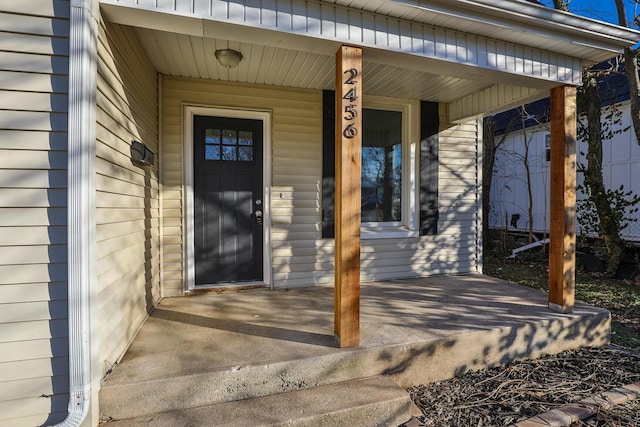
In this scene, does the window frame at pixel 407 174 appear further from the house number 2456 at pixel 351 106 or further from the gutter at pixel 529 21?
the house number 2456 at pixel 351 106

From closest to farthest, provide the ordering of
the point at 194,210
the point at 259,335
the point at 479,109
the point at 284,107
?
the point at 259,335
the point at 194,210
the point at 284,107
the point at 479,109

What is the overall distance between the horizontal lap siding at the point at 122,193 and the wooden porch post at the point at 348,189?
143 centimetres

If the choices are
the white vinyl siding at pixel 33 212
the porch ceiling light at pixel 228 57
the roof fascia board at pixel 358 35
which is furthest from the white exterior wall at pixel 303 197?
the white vinyl siding at pixel 33 212

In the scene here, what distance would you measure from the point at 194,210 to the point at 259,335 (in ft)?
5.53

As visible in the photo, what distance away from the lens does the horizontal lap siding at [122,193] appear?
6.11 feet

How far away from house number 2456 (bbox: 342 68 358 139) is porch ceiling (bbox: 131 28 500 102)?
0.86ft

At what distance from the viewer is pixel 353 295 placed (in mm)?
2254

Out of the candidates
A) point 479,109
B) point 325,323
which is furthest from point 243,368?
point 479,109

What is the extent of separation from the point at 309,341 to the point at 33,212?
181 cm

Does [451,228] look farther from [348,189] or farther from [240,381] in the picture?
[240,381]

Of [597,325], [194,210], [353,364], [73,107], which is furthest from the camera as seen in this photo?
[194,210]

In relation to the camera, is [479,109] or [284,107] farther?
[479,109]

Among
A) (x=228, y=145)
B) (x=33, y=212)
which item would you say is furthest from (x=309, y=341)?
(x=228, y=145)

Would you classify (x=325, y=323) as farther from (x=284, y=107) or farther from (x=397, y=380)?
(x=284, y=107)
